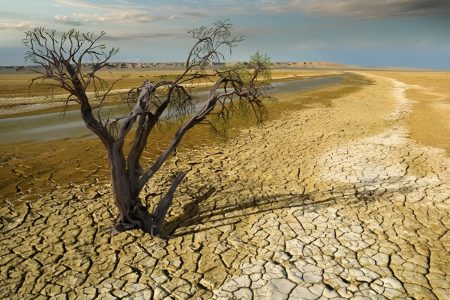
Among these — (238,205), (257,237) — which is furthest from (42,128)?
(257,237)

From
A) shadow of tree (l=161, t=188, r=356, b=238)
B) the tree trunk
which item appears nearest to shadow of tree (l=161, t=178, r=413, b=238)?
shadow of tree (l=161, t=188, r=356, b=238)

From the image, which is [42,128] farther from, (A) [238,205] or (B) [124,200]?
(A) [238,205]

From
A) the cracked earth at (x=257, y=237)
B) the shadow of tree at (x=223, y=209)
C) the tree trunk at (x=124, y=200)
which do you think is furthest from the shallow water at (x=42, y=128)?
the tree trunk at (x=124, y=200)

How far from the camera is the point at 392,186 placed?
9.44m

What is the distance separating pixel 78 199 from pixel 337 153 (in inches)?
321

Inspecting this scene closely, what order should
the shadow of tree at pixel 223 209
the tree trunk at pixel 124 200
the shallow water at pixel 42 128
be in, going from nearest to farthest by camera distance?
the tree trunk at pixel 124 200, the shadow of tree at pixel 223 209, the shallow water at pixel 42 128

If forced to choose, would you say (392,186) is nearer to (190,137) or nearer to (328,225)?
(328,225)

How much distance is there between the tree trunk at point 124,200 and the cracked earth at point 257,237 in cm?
24

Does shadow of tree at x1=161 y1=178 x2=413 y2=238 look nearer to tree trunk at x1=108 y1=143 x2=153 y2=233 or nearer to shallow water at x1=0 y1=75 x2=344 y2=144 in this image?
tree trunk at x1=108 y1=143 x2=153 y2=233

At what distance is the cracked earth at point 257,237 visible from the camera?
18.9 ft

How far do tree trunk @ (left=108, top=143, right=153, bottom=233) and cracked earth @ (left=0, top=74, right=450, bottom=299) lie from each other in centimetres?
24

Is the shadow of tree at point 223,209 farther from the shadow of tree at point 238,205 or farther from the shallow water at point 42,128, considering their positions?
the shallow water at point 42,128

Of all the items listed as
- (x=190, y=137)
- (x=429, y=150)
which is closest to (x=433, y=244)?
(x=429, y=150)

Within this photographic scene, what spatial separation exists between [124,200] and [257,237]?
102 inches
